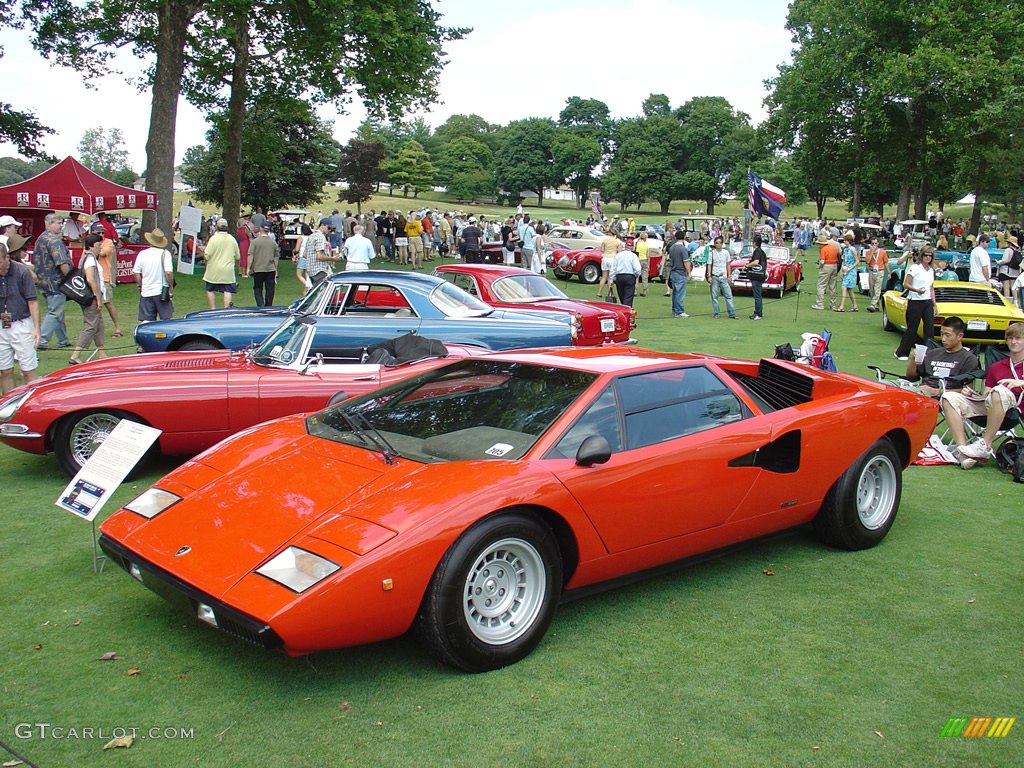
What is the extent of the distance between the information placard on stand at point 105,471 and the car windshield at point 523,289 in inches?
331

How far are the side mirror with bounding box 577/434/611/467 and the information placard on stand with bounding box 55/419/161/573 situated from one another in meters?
2.24

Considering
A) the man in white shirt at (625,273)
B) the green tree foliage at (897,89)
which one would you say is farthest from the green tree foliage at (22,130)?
the green tree foliage at (897,89)

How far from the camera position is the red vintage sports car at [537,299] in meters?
11.9

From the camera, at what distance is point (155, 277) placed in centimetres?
1180

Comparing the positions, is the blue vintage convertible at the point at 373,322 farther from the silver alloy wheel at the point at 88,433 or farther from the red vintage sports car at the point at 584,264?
the red vintage sports car at the point at 584,264

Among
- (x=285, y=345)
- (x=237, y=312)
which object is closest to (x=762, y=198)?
(x=237, y=312)

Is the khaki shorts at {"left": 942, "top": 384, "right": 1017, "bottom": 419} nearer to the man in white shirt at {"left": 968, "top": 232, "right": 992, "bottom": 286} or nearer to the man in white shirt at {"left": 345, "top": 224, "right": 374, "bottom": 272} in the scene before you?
the man in white shirt at {"left": 345, "top": 224, "right": 374, "bottom": 272}

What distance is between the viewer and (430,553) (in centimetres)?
337

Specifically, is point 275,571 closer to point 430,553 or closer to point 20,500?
point 430,553

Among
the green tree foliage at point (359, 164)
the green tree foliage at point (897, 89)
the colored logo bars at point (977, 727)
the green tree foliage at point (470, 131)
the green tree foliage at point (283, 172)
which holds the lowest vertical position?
the colored logo bars at point (977, 727)

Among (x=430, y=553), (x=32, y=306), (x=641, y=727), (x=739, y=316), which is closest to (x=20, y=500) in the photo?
(x=32, y=306)

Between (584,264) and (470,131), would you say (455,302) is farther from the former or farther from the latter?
(470,131)

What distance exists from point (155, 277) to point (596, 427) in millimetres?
9509

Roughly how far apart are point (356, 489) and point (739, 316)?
16.3m
